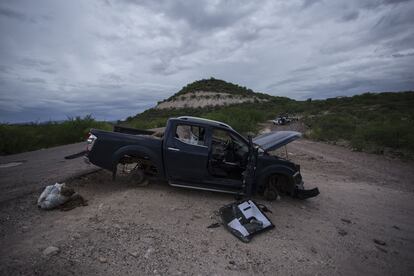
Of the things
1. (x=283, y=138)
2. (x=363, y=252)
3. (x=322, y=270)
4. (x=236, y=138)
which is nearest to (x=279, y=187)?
(x=283, y=138)

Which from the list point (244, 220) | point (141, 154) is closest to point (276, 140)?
point (244, 220)

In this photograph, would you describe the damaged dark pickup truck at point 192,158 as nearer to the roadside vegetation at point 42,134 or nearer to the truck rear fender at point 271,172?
the truck rear fender at point 271,172

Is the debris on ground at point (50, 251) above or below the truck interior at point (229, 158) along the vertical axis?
below

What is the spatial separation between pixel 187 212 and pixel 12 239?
278cm

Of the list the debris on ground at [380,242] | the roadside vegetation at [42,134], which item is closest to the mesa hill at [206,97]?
the roadside vegetation at [42,134]

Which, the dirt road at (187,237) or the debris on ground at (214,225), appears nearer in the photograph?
the dirt road at (187,237)

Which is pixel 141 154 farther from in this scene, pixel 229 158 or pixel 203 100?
pixel 203 100

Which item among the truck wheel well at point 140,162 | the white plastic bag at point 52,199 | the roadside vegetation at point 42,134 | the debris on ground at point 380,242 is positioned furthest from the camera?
the roadside vegetation at point 42,134

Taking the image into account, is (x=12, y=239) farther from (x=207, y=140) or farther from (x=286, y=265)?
(x=286, y=265)

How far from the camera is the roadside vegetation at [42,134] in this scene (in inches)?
472

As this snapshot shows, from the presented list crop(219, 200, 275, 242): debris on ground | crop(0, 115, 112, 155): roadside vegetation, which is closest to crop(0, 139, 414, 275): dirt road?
crop(219, 200, 275, 242): debris on ground

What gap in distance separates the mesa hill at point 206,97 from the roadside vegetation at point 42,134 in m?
45.2

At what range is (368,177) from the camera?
8.59 metres

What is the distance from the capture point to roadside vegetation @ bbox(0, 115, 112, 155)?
1199 centimetres
